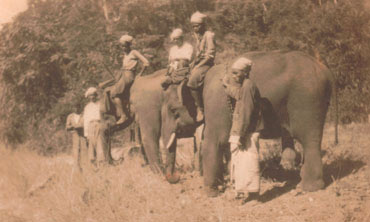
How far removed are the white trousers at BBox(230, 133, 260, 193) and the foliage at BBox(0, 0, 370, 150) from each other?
8.16 metres

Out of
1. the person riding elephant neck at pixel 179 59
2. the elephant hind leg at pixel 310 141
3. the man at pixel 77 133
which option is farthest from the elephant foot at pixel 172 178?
the man at pixel 77 133

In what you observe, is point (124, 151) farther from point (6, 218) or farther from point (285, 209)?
point (285, 209)

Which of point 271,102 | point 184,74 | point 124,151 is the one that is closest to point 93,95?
point 124,151

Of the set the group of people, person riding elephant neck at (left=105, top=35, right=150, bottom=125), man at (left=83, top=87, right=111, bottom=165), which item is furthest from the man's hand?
man at (left=83, top=87, right=111, bottom=165)

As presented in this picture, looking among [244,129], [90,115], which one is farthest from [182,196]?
[90,115]

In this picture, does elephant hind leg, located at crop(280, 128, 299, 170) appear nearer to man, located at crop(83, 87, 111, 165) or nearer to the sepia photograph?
the sepia photograph

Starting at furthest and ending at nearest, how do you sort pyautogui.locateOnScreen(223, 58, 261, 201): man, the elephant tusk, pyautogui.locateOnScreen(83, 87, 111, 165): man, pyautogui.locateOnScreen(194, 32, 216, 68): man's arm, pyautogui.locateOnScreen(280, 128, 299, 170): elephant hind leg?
pyautogui.locateOnScreen(83, 87, 111, 165): man, the elephant tusk, pyautogui.locateOnScreen(280, 128, 299, 170): elephant hind leg, pyautogui.locateOnScreen(194, 32, 216, 68): man's arm, pyautogui.locateOnScreen(223, 58, 261, 201): man

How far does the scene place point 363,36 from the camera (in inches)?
503

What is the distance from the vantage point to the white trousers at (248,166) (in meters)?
6.23

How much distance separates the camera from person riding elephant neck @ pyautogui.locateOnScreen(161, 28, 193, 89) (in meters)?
7.80

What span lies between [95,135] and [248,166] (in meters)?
4.37

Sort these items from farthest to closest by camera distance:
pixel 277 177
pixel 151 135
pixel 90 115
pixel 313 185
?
pixel 90 115
pixel 151 135
pixel 277 177
pixel 313 185

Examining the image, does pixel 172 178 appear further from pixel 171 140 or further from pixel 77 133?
pixel 77 133

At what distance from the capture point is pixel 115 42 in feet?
50.7
